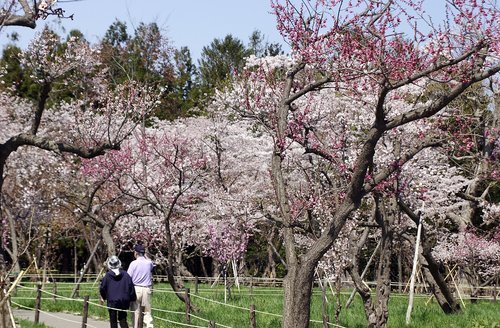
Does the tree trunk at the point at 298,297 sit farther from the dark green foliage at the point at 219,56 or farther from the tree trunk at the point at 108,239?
the dark green foliage at the point at 219,56

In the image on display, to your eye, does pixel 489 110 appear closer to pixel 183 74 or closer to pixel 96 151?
pixel 96 151

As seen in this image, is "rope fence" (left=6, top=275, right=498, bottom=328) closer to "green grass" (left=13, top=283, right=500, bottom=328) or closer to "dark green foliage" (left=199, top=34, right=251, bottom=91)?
"green grass" (left=13, top=283, right=500, bottom=328)

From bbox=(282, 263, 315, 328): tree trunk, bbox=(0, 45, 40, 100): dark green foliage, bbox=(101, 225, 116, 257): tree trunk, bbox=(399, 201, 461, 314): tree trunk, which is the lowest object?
bbox=(282, 263, 315, 328): tree trunk

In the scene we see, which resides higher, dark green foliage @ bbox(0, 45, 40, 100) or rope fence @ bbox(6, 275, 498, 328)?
dark green foliage @ bbox(0, 45, 40, 100)

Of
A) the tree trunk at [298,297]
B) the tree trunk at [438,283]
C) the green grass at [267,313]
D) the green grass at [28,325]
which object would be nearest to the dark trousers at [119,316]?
the green grass at [267,313]

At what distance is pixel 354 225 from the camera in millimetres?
17391

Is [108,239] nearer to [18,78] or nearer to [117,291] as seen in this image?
[117,291]

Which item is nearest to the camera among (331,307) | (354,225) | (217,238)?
(354,225)

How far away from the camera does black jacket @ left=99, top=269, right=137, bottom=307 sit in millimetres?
13805

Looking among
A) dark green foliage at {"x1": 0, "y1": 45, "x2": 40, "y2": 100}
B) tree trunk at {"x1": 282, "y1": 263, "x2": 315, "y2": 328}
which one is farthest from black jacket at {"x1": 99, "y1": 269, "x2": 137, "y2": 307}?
dark green foliage at {"x1": 0, "y1": 45, "x2": 40, "y2": 100}

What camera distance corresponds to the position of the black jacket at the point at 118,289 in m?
13.8

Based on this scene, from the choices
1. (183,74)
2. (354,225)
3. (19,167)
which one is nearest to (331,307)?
(354,225)

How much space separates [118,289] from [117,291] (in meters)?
0.04

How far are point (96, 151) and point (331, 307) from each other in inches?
369
